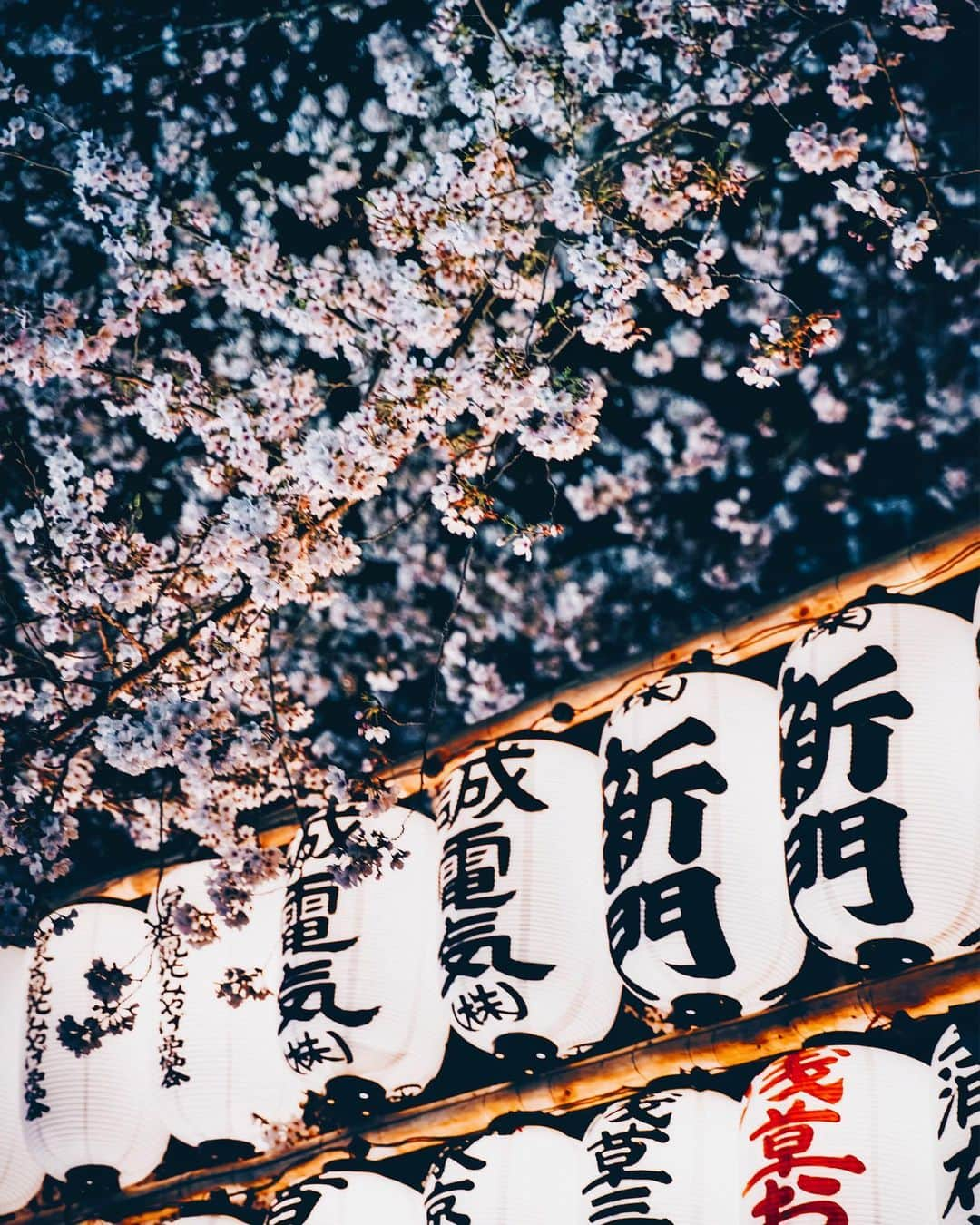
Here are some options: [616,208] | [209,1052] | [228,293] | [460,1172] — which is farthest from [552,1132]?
[228,293]

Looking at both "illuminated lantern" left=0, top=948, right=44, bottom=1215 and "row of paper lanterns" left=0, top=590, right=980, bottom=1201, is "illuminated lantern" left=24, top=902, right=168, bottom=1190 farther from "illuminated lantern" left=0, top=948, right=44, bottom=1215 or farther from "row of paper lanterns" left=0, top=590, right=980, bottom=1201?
"illuminated lantern" left=0, top=948, right=44, bottom=1215

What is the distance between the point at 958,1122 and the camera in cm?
290

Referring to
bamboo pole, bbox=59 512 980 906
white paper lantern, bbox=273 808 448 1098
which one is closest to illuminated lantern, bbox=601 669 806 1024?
bamboo pole, bbox=59 512 980 906

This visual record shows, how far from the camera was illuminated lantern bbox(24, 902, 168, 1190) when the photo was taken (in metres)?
4.99

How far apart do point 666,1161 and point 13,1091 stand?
3520mm

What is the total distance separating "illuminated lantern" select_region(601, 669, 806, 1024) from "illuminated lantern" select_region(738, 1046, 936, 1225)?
0.31 metres

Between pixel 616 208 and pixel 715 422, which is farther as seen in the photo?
pixel 715 422

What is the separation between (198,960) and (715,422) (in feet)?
14.6

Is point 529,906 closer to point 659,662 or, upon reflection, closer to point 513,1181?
point 513,1181

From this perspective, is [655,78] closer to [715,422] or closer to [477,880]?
[715,422]

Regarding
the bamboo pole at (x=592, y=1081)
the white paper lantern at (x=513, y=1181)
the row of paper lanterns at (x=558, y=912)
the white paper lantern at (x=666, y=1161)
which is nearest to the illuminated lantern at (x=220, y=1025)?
the row of paper lanterns at (x=558, y=912)

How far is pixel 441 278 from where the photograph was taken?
5.43 m

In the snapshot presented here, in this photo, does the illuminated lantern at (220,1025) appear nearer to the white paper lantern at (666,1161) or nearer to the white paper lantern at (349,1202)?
the white paper lantern at (349,1202)

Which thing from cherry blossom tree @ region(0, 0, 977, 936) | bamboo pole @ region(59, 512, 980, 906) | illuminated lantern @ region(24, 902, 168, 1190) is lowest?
illuminated lantern @ region(24, 902, 168, 1190)
